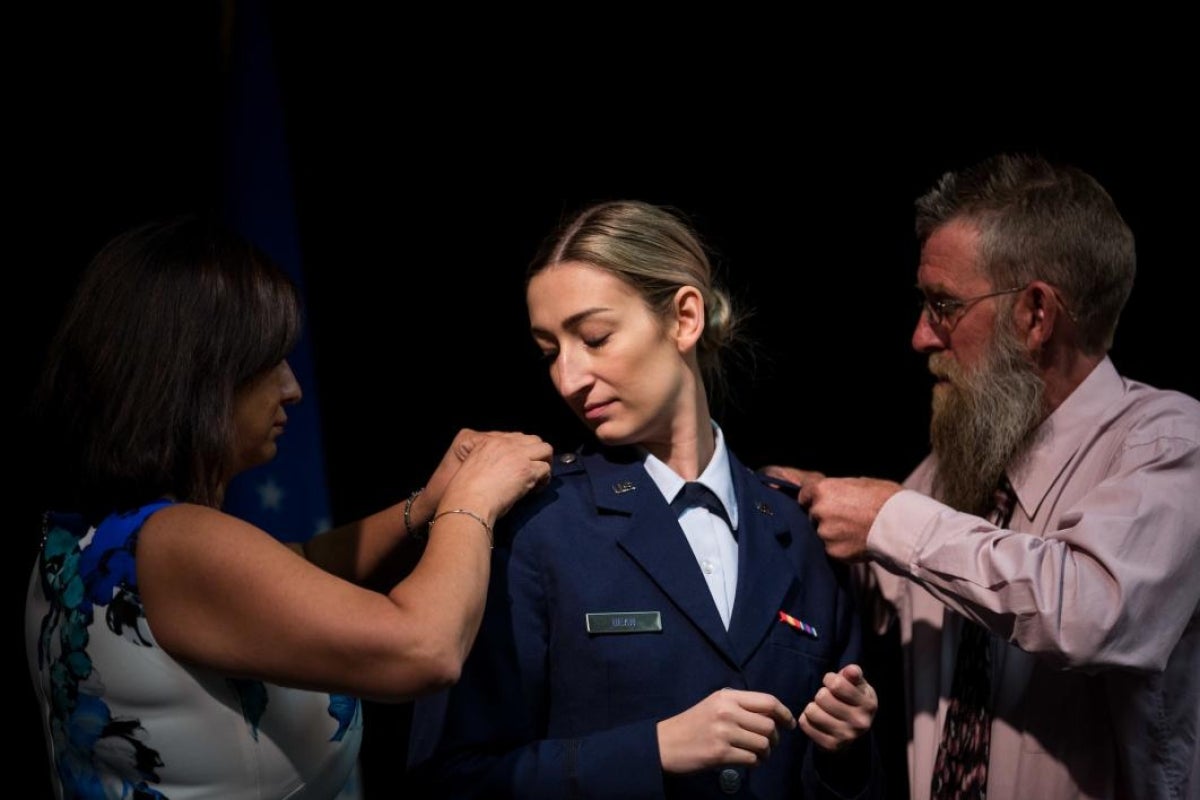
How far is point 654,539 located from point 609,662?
0.24m

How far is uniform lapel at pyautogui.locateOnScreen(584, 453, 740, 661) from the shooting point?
2.21 m

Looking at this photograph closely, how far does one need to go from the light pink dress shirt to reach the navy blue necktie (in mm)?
317

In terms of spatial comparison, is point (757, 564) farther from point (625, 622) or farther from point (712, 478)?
point (625, 622)

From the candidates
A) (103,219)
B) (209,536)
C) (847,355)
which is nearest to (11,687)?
(103,219)

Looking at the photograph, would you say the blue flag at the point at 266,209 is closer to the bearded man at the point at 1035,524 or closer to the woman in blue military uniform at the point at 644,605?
the woman in blue military uniform at the point at 644,605

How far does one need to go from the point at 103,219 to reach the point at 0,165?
0.81 feet

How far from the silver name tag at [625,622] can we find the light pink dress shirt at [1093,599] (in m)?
0.53

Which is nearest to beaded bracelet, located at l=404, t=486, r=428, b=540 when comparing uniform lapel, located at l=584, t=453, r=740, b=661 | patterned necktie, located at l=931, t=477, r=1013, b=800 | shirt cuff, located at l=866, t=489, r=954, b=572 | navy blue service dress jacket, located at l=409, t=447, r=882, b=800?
navy blue service dress jacket, located at l=409, t=447, r=882, b=800

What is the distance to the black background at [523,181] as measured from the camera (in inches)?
116

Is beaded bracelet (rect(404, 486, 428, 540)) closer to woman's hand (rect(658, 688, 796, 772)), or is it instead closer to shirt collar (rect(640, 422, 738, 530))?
shirt collar (rect(640, 422, 738, 530))

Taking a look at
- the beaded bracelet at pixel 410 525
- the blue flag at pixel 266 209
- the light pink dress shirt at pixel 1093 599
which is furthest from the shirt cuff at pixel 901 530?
the blue flag at pixel 266 209

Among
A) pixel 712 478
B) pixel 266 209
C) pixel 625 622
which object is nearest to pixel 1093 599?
pixel 712 478

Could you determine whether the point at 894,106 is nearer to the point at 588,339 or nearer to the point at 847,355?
the point at 847,355

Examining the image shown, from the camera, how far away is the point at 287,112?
3.16 m
